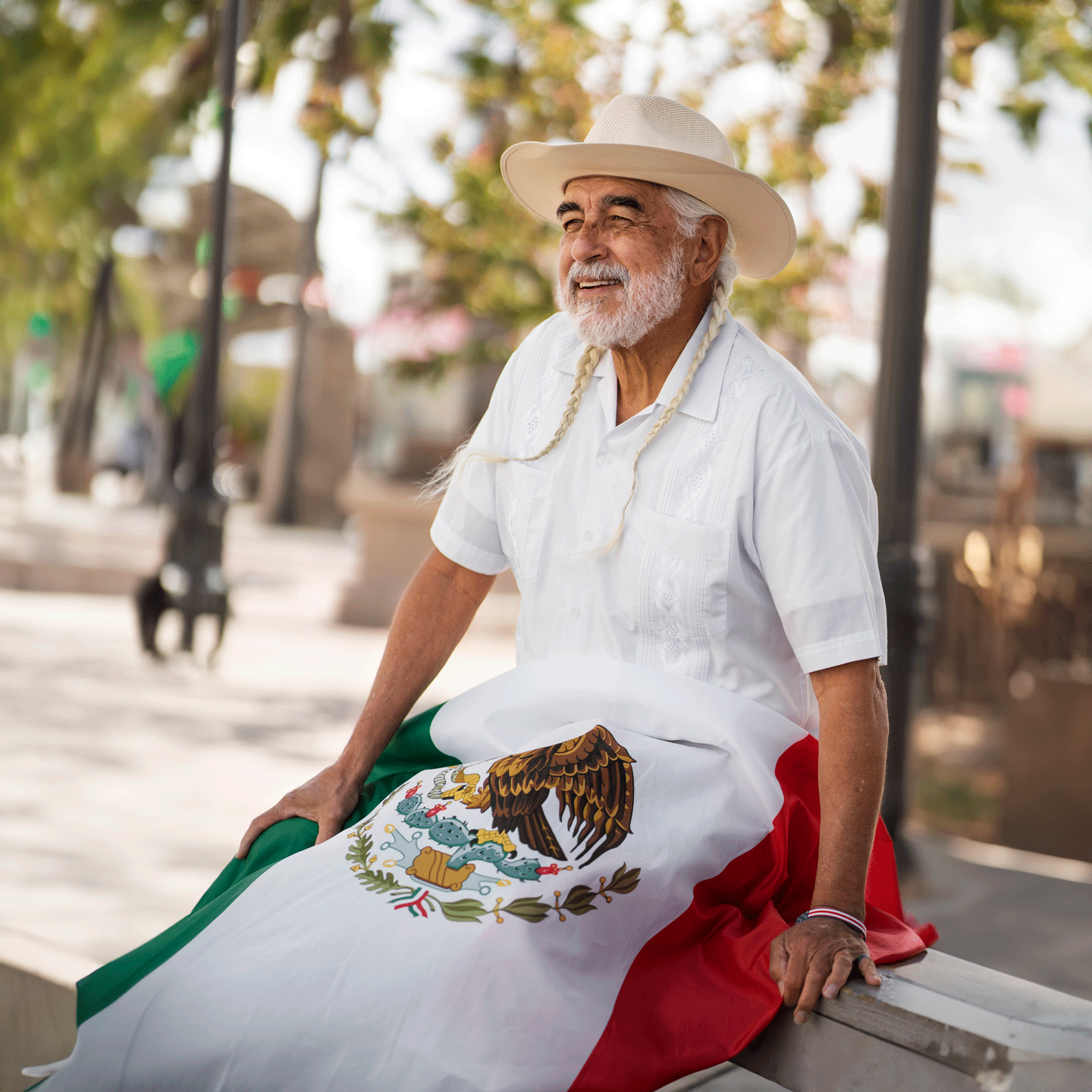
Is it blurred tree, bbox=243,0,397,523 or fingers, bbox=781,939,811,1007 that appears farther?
blurred tree, bbox=243,0,397,523

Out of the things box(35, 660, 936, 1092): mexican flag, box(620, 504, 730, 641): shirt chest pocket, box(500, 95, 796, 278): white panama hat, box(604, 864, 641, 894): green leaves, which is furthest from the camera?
box(500, 95, 796, 278): white panama hat

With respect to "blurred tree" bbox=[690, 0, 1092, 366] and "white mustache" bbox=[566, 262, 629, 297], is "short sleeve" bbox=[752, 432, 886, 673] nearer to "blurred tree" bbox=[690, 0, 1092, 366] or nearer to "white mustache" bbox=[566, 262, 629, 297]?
"white mustache" bbox=[566, 262, 629, 297]

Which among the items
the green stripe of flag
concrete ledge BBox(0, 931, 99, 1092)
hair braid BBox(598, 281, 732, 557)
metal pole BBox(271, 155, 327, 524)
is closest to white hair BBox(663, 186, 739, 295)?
hair braid BBox(598, 281, 732, 557)

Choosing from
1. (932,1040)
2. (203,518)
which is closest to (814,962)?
(932,1040)

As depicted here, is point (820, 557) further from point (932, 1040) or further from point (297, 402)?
point (297, 402)

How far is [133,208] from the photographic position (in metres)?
26.0

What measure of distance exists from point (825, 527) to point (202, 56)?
12.6 metres

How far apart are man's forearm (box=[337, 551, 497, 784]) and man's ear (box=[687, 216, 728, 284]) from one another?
720 mm

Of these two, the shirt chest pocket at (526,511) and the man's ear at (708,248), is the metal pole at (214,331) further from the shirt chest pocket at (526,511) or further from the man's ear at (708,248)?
the man's ear at (708,248)

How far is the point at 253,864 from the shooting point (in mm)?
2410

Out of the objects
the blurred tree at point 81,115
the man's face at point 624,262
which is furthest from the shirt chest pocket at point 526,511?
the blurred tree at point 81,115

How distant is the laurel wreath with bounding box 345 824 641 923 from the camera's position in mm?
1981

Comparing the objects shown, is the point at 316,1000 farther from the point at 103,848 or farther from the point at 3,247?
the point at 3,247

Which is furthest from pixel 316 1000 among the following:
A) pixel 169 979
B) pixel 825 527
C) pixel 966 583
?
pixel 966 583
